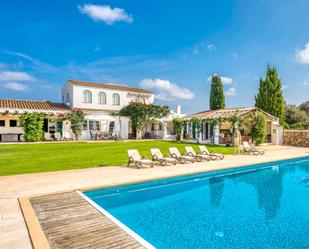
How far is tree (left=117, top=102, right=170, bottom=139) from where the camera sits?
30797 mm

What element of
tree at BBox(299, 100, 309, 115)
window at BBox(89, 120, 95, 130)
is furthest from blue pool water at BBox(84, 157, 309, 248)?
tree at BBox(299, 100, 309, 115)

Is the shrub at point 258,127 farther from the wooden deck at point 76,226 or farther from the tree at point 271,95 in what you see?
the wooden deck at point 76,226

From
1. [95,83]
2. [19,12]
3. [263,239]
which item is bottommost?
[263,239]

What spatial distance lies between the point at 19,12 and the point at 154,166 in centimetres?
1680

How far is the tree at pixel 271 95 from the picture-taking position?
35.6 m

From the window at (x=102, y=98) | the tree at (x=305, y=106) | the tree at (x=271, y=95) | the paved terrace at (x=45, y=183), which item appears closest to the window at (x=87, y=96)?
the window at (x=102, y=98)

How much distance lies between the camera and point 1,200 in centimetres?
678

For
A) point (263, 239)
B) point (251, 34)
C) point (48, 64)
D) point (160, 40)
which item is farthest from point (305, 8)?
point (48, 64)

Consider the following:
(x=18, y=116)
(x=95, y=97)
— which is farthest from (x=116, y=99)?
(x=18, y=116)

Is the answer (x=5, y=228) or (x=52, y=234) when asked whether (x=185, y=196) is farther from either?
(x=5, y=228)

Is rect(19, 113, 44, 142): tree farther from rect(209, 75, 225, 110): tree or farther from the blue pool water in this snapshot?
rect(209, 75, 225, 110): tree

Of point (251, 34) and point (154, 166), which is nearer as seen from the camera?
point (154, 166)

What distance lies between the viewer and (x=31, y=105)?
29.8 m

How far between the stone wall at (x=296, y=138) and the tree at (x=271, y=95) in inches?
301
